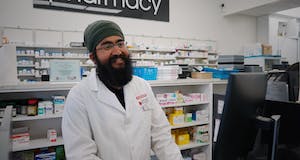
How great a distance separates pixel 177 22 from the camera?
207 inches

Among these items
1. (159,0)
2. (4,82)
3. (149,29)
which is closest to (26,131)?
(4,82)

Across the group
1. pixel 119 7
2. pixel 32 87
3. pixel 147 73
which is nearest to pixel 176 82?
pixel 147 73

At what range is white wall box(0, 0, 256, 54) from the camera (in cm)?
382

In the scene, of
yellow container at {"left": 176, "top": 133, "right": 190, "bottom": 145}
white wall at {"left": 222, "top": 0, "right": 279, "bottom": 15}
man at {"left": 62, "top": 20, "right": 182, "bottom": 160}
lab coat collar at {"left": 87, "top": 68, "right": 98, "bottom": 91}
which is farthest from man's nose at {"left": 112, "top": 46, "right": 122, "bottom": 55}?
white wall at {"left": 222, "top": 0, "right": 279, "bottom": 15}

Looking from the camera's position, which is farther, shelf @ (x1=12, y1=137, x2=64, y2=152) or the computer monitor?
shelf @ (x1=12, y1=137, x2=64, y2=152)

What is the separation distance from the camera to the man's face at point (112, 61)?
138cm

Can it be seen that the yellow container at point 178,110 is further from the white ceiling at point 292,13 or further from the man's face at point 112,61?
the white ceiling at point 292,13

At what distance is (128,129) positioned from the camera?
4.35 feet

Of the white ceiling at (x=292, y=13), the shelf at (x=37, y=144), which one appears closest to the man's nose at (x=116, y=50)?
the shelf at (x=37, y=144)

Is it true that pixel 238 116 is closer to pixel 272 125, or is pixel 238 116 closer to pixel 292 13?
pixel 272 125

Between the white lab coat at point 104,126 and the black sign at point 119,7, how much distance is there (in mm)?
3230

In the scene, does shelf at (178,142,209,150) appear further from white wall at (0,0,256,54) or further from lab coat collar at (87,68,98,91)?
white wall at (0,0,256,54)

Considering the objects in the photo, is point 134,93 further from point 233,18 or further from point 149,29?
point 233,18

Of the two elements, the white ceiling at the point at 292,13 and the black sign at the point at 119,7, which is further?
the white ceiling at the point at 292,13
